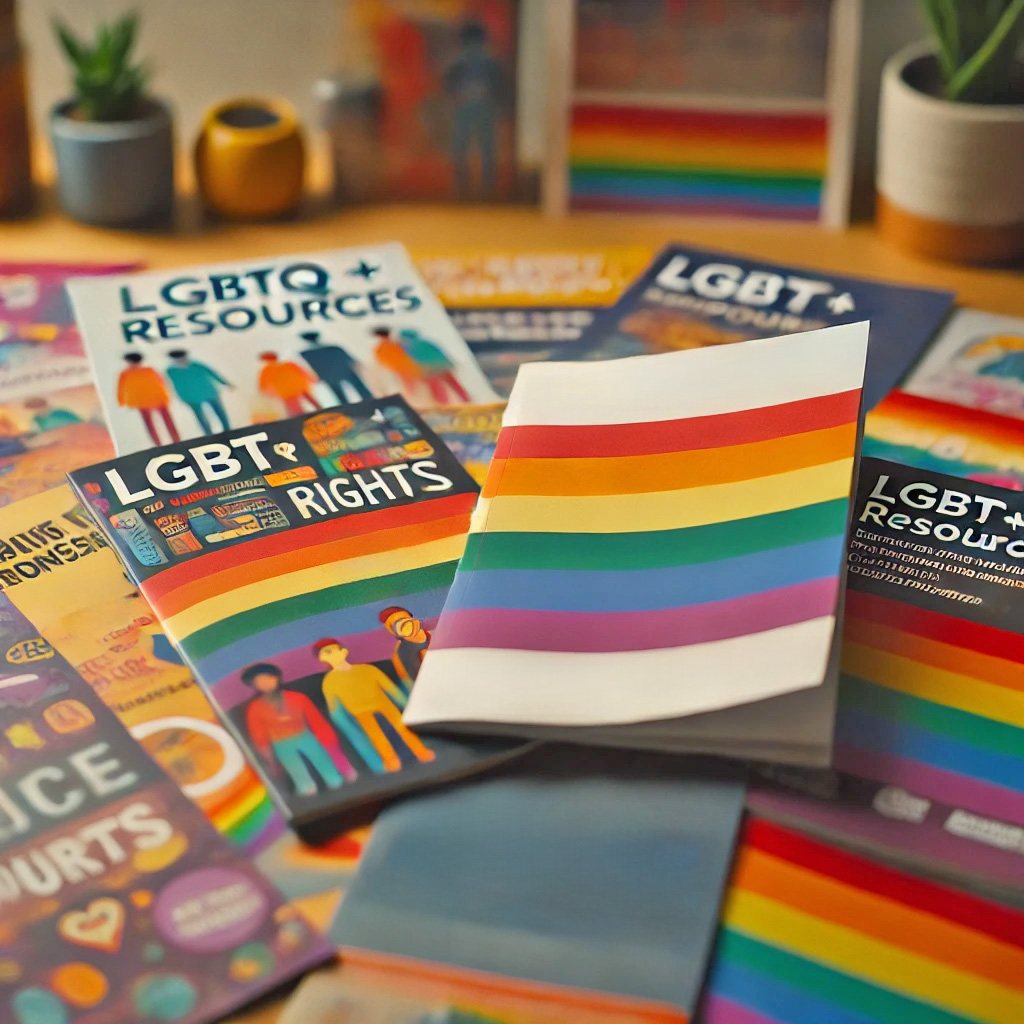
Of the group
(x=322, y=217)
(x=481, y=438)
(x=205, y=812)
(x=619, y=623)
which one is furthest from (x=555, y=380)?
(x=322, y=217)

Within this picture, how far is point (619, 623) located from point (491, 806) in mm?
100

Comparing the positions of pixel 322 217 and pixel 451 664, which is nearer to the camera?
pixel 451 664

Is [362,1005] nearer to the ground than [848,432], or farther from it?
nearer to the ground

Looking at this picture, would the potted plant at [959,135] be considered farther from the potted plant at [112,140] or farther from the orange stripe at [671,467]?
the potted plant at [112,140]

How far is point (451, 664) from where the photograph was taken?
0.56 m

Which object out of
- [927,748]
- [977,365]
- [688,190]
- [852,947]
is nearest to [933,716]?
[927,748]

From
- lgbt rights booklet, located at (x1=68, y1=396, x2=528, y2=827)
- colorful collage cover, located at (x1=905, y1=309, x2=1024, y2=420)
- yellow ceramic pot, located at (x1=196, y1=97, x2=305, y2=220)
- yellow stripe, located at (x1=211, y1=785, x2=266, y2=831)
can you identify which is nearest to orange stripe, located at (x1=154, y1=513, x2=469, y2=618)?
lgbt rights booklet, located at (x1=68, y1=396, x2=528, y2=827)

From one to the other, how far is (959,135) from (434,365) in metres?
0.41

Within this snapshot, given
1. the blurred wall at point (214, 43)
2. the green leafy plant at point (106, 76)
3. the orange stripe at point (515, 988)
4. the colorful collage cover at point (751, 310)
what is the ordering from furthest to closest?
the blurred wall at point (214, 43), the green leafy plant at point (106, 76), the colorful collage cover at point (751, 310), the orange stripe at point (515, 988)

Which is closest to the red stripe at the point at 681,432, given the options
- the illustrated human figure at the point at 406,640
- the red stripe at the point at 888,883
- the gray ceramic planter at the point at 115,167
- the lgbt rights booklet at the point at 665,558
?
the lgbt rights booklet at the point at 665,558

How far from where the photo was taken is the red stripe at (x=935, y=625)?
60cm

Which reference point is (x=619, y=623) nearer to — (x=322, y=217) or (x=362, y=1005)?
(x=362, y=1005)

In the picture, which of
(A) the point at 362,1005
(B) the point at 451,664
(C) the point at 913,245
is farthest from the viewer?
(C) the point at 913,245

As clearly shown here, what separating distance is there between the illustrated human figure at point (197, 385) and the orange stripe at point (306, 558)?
0.14m
